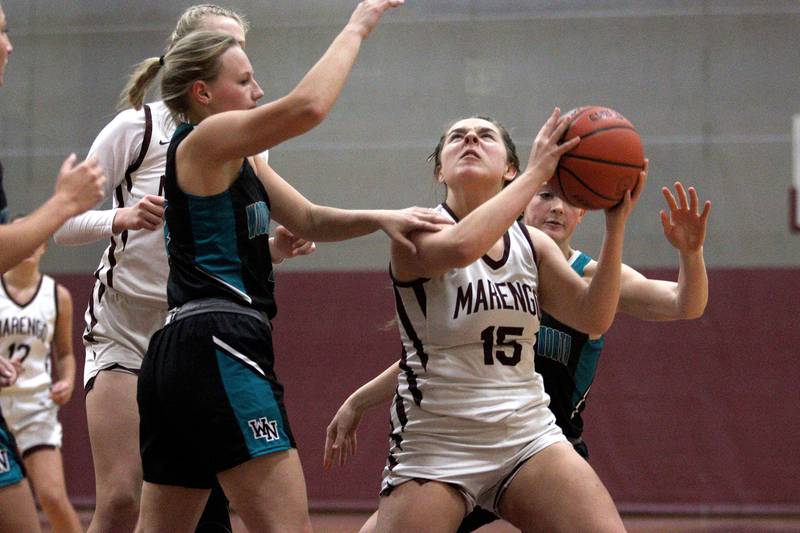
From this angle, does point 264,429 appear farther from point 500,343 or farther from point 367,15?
point 367,15

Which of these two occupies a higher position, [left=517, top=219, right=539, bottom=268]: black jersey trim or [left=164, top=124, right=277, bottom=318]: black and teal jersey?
[left=164, top=124, right=277, bottom=318]: black and teal jersey

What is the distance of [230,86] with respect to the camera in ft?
10.4

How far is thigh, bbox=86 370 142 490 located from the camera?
3572 millimetres

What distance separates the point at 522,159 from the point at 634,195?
5.36 metres

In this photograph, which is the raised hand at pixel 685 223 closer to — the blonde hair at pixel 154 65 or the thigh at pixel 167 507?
the blonde hair at pixel 154 65

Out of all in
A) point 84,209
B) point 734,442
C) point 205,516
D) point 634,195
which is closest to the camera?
point 84,209

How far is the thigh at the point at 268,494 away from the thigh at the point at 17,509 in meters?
1.05

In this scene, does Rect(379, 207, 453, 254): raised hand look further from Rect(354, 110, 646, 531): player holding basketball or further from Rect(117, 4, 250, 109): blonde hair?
Rect(117, 4, 250, 109): blonde hair

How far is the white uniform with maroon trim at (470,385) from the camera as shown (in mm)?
3107

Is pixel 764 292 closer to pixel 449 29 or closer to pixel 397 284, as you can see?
pixel 449 29

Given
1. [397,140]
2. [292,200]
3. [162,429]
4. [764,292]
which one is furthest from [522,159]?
[162,429]

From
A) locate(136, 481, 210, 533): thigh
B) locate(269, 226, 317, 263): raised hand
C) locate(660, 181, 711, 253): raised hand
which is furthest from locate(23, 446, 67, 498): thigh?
locate(660, 181, 711, 253): raised hand

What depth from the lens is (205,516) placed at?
12.1ft

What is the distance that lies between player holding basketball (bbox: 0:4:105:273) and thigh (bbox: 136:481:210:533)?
73 centimetres
